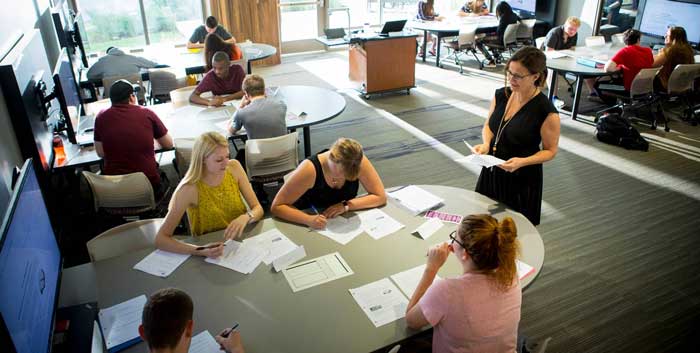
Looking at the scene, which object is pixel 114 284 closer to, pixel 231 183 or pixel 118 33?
pixel 231 183

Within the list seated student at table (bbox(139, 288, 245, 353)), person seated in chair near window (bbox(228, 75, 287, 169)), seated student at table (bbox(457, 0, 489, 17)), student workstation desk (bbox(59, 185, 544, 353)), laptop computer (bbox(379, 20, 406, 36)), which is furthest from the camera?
seated student at table (bbox(457, 0, 489, 17))

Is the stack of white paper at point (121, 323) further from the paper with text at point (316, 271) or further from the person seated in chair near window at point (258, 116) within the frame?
the person seated in chair near window at point (258, 116)

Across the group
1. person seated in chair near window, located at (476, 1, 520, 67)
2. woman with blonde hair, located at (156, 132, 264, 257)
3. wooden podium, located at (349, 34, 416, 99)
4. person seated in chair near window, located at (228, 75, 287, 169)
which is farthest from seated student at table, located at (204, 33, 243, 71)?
person seated in chair near window, located at (476, 1, 520, 67)

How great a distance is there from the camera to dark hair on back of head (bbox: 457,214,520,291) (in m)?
1.95

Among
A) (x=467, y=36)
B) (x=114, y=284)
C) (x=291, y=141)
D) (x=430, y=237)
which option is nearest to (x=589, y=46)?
(x=467, y=36)

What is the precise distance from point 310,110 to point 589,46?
5288 mm

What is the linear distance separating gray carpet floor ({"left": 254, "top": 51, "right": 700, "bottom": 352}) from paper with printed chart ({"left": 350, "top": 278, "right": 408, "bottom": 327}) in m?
1.40

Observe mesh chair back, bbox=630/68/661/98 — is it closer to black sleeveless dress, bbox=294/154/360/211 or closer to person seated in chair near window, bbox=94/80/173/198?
black sleeveless dress, bbox=294/154/360/211

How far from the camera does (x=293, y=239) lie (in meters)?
2.73

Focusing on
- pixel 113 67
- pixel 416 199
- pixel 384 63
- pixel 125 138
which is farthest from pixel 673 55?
pixel 113 67

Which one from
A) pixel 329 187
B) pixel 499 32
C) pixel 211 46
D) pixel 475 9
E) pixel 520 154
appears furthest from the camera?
pixel 475 9

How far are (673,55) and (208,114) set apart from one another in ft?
19.3

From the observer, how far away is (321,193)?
3.06 metres

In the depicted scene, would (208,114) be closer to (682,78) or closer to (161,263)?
(161,263)
